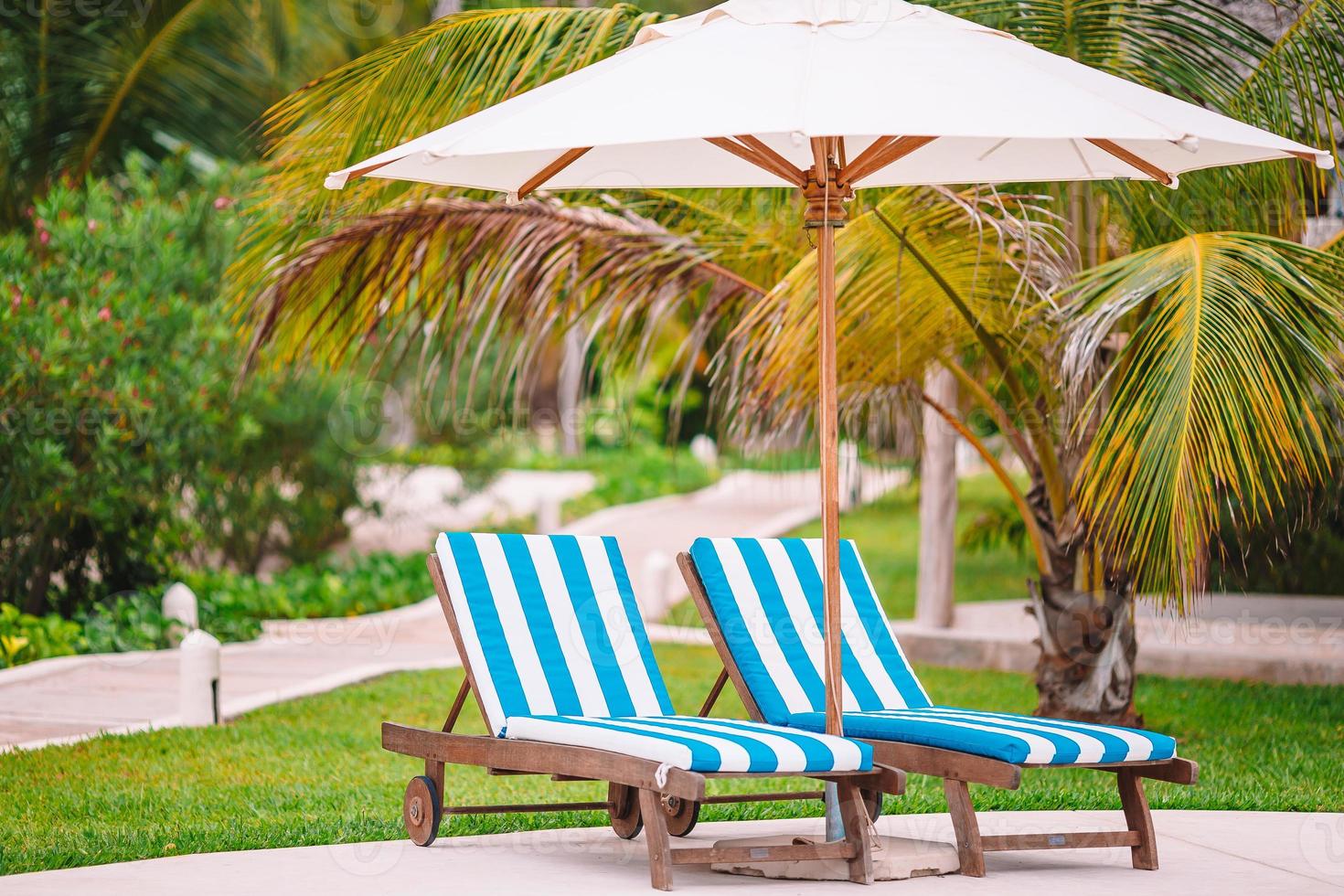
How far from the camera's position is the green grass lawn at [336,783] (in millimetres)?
5734

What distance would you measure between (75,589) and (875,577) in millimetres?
8777

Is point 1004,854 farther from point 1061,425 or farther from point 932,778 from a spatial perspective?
point 1061,425

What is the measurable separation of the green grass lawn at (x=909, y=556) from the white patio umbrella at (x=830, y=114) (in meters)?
8.66

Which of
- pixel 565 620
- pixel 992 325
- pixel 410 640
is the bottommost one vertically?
pixel 410 640

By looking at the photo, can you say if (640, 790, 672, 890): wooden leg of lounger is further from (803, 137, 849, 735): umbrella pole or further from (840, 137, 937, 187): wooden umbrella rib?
(840, 137, 937, 187): wooden umbrella rib

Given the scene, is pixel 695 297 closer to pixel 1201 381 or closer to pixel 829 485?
pixel 1201 381

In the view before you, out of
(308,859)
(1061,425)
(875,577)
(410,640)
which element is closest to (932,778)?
(1061,425)

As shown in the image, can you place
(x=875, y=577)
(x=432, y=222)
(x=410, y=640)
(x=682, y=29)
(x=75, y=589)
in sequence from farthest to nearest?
(x=875, y=577) < (x=410, y=640) < (x=75, y=589) < (x=432, y=222) < (x=682, y=29)

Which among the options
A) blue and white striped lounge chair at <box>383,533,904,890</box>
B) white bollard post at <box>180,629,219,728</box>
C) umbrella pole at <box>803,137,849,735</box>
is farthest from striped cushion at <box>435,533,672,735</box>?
white bollard post at <box>180,629,219,728</box>

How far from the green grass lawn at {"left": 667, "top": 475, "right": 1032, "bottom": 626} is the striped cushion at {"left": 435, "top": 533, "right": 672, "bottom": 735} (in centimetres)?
817

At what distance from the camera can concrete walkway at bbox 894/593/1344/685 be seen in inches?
430

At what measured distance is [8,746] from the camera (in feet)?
25.6

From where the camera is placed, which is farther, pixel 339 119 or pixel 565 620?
pixel 339 119

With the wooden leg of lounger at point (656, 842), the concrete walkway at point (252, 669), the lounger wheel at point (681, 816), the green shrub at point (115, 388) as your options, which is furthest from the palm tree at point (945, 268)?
the wooden leg of lounger at point (656, 842)
